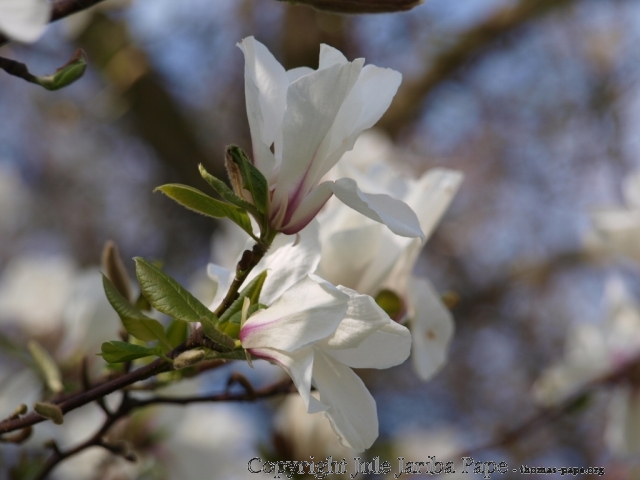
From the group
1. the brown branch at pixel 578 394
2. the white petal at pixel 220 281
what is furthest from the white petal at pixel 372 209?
the brown branch at pixel 578 394

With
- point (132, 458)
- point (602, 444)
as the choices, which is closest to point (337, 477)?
point (132, 458)

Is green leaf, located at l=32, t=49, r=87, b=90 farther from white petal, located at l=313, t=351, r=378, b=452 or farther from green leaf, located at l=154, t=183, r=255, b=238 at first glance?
white petal, located at l=313, t=351, r=378, b=452

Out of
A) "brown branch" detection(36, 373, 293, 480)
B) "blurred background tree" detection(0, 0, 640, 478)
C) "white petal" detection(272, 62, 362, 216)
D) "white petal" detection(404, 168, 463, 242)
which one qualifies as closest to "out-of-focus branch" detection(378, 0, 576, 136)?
"blurred background tree" detection(0, 0, 640, 478)

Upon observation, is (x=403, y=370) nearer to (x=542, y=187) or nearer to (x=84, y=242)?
(x=542, y=187)

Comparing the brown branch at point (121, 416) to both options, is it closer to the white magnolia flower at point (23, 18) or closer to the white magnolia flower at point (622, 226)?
the white magnolia flower at point (23, 18)

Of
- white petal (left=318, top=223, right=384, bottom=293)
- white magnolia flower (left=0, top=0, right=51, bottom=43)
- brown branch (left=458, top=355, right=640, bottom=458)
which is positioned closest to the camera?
white magnolia flower (left=0, top=0, right=51, bottom=43)

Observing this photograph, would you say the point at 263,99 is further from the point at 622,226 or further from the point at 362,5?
the point at 622,226

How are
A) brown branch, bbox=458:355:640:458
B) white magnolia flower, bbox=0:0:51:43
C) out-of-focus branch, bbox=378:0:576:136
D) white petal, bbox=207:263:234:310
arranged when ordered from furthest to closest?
out-of-focus branch, bbox=378:0:576:136 → brown branch, bbox=458:355:640:458 → white petal, bbox=207:263:234:310 → white magnolia flower, bbox=0:0:51:43
